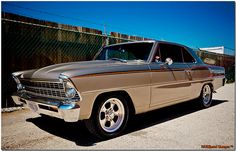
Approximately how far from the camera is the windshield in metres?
4.29

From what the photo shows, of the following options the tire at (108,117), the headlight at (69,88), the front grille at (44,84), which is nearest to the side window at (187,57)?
the tire at (108,117)

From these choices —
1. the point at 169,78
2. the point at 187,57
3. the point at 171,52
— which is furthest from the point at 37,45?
the point at 187,57

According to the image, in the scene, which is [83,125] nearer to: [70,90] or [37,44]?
[70,90]

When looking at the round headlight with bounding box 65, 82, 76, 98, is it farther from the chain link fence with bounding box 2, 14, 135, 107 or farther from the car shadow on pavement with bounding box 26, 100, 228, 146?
the chain link fence with bounding box 2, 14, 135, 107

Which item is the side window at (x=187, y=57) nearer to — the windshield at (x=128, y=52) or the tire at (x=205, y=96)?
the tire at (x=205, y=96)

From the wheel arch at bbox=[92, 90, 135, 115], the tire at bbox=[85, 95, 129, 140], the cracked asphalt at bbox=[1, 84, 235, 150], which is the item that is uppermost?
the wheel arch at bbox=[92, 90, 135, 115]

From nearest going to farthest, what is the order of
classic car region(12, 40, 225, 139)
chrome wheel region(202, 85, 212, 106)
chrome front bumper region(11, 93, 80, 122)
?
chrome front bumper region(11, 93, 80, 122), classic car region(12, 40, 225, 139), chrome wheel region(202, 85, 212, 106)

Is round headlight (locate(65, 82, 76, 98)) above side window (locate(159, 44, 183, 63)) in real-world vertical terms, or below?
below

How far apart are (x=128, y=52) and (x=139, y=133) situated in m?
1.68

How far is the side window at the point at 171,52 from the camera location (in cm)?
448

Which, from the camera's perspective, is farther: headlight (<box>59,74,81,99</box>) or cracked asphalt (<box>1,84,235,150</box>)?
cracked asphalt (<box>1,84,235,150</box>)

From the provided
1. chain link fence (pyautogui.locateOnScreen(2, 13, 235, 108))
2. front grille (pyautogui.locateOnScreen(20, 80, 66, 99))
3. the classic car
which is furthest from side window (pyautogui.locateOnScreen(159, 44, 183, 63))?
chain link fence (pyautogui.locateOnScreen(2, 13, 235, 108))

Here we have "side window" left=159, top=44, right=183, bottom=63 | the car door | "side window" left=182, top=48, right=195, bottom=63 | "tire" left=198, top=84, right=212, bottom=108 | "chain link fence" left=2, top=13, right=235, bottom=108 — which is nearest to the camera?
the car door

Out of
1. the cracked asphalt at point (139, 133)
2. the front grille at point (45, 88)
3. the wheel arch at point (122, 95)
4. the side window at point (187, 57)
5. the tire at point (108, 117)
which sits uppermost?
the side window at point (187, 57)
